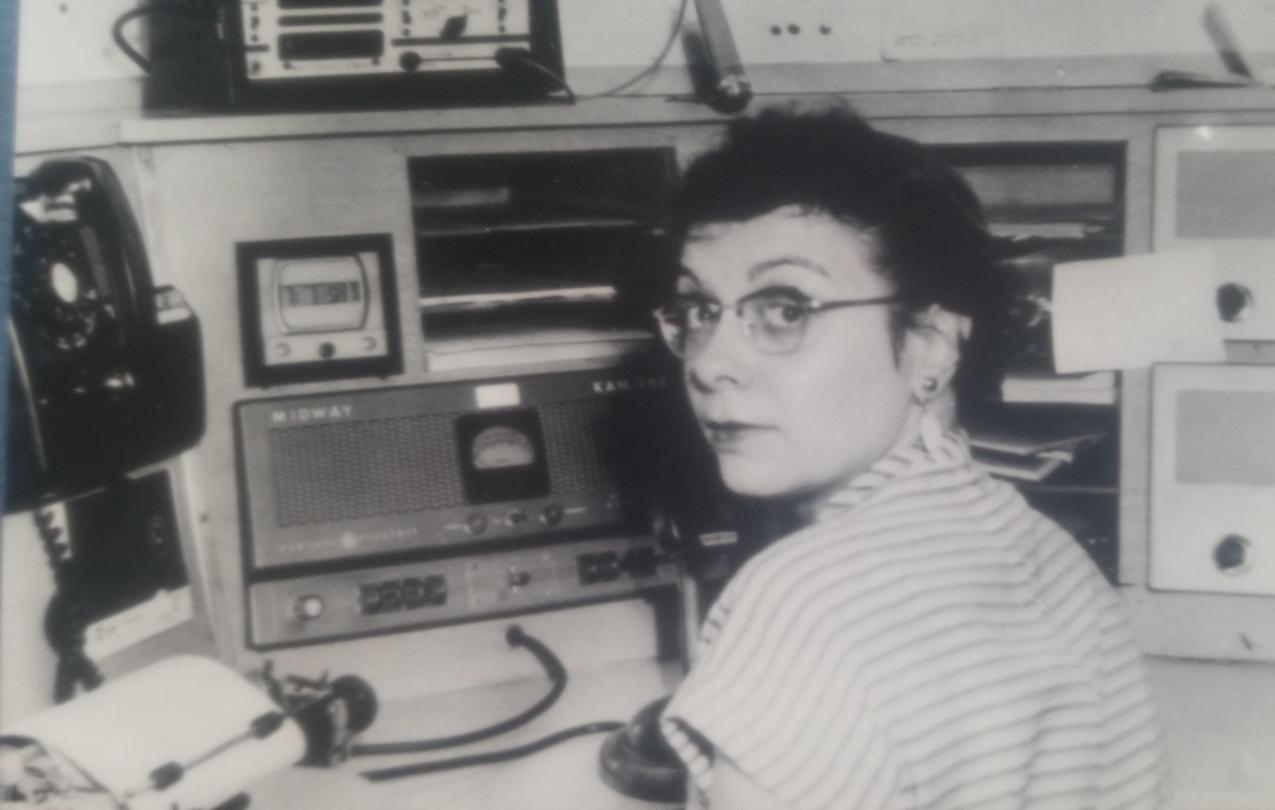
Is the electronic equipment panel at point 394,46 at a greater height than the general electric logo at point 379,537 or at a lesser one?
greater

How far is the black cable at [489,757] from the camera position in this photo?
930mm

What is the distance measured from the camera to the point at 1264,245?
101 cm

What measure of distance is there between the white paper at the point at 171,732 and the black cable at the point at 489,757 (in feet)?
0.24

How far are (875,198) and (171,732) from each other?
640mm

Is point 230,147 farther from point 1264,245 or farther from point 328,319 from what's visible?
point 1264,245

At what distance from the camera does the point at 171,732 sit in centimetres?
82

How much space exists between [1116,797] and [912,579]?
23 cm

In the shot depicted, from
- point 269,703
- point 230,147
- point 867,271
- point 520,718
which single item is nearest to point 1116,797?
point 867,271

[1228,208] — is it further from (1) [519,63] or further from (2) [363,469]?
(2) [363,469]

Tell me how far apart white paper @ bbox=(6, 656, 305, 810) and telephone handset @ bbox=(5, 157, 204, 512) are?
6.2 inches

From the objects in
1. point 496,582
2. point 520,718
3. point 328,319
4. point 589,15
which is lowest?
point 520,718

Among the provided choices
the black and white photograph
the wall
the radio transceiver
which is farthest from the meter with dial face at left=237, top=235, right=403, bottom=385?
the wall

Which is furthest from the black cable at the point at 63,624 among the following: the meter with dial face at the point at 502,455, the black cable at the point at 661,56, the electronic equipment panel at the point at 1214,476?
the electronic equipment panel at the point at 1214,476

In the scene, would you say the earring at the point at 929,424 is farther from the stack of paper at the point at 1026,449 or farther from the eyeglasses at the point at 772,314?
the stack of paper at the point at 1026,449
